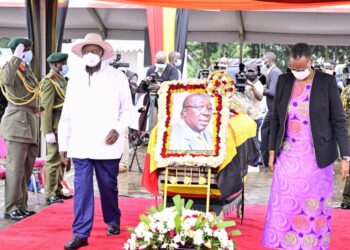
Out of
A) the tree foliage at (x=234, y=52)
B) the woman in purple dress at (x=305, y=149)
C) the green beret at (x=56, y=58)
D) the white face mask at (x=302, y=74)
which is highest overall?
the tree foliage at (x=234, y=52)

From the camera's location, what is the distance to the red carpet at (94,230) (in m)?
6.33

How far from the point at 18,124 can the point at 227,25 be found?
27.8 ft

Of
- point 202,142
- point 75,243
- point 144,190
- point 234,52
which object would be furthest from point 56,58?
point 234,52

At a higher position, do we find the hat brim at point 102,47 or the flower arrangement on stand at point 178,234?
the hat brim at point 102,47

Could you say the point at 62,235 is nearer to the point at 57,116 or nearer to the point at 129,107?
the point at 129,107

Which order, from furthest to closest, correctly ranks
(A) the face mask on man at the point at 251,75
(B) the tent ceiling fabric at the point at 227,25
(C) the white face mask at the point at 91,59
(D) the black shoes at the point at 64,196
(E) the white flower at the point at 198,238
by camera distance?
(B) the tent ceiling fabric at the point at 227,25
(D) the black shoes at the point at 64,196
(A) the face mask on man at the point at 251,75
(C) the white face mask at the point at 91,59
(E) the white flower at the point at 198,238

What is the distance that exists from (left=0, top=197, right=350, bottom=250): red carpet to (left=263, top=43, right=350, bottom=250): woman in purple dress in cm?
48

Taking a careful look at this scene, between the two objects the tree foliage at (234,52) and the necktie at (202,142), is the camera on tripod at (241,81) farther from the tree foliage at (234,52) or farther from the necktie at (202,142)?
the tree foliage at (234,52)

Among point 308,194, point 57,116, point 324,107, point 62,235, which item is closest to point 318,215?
point 308,194

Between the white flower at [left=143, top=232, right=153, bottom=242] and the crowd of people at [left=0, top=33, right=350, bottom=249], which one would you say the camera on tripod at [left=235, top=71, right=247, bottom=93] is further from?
the white flower at [left=143, top=232, right=153, bottom=242]

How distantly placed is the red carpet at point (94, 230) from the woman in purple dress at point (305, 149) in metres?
0.48

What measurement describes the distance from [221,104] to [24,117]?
225 cm

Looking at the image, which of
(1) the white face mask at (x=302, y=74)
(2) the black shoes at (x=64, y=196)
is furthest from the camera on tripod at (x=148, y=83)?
(1) the white face mask at (x=302, y=74)

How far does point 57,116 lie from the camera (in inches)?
332
